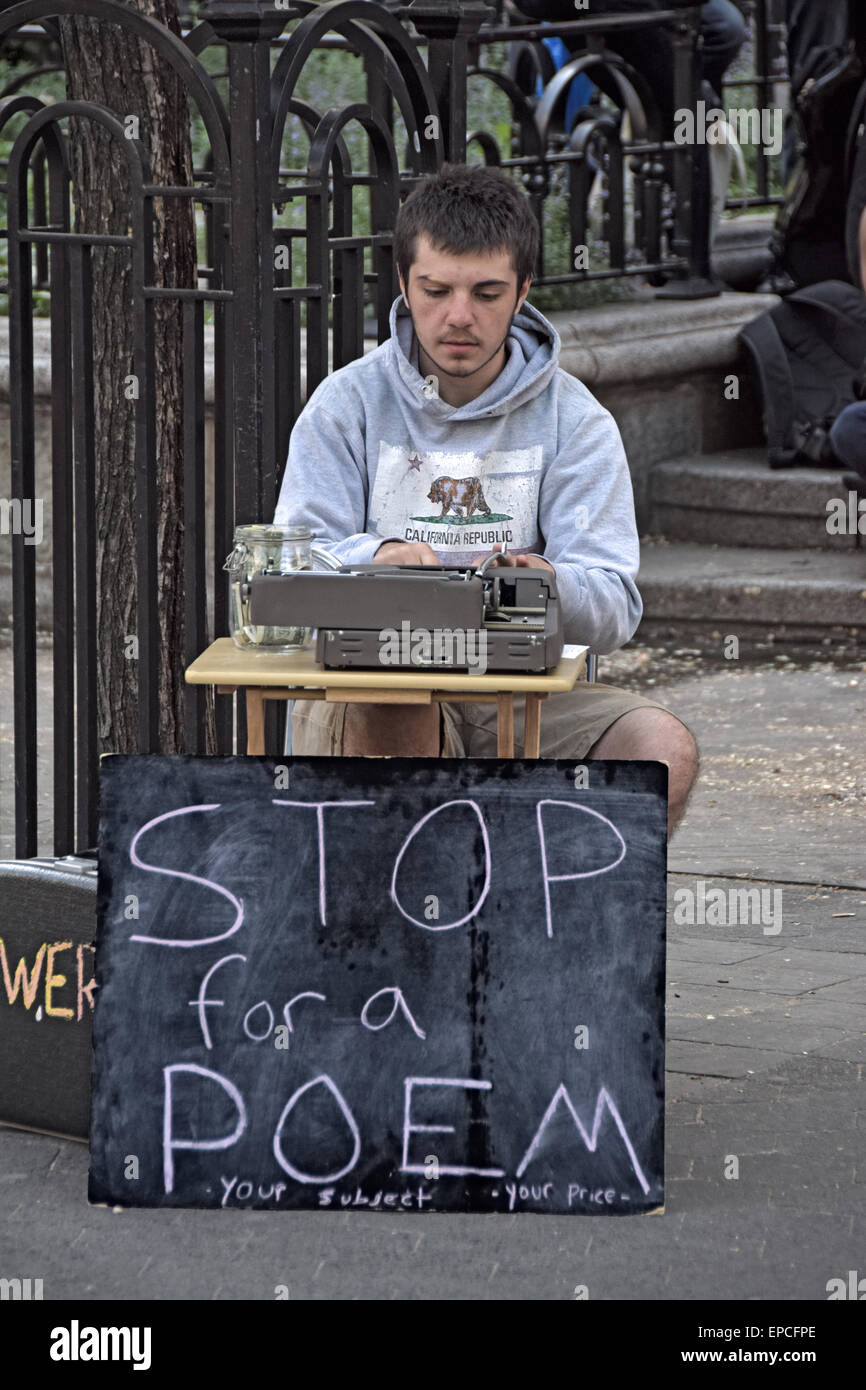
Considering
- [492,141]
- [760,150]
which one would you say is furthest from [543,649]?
[760,150]

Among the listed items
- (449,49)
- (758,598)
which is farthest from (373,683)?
(758,598)

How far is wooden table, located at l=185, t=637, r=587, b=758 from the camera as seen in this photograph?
11.4ft

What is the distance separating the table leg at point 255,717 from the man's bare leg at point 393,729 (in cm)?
26

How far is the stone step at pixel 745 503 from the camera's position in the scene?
8.54 meters

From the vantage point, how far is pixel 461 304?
399 cm

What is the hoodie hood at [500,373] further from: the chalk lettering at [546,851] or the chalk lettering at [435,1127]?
the chalk lettering at [435,1127]

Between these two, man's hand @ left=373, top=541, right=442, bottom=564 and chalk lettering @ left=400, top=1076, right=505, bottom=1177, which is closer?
chalk lettering @ left=400, top=1076, right=505, bottom=1177

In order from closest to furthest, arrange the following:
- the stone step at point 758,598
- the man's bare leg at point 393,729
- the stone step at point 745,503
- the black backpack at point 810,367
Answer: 1. the man's bare leg at point 393,729
2. the stone step at point 758,598
3. the stone step at point 745,503
4. the black backpack at point 810,367

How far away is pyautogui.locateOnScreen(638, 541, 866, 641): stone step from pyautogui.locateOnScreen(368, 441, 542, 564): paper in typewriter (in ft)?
13.2

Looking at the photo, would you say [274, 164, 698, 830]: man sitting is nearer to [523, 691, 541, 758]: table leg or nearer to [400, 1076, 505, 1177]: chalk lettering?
[523, 691, 541, 758]: table leg

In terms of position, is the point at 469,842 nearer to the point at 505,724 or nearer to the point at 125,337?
the point at 505,724

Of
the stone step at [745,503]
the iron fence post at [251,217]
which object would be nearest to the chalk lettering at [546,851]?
the iron fence post at [251,217]

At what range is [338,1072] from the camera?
3596mm

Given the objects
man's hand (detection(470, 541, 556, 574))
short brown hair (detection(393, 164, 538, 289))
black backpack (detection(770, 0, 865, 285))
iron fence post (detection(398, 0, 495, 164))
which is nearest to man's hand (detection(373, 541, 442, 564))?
man's hand (detection(470, 541, 556, 574))
